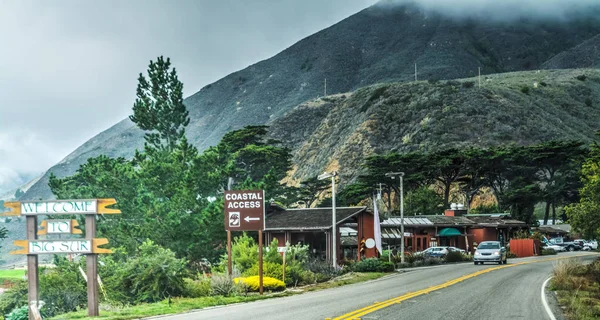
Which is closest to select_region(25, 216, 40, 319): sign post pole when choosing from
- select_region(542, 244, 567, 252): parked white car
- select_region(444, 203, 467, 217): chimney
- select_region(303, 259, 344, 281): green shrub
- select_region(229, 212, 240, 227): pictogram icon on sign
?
select_region(229, 212, 240, 227): pictogram icon on sign

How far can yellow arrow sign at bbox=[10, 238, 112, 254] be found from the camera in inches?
800

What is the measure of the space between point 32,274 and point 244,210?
10.2 meters

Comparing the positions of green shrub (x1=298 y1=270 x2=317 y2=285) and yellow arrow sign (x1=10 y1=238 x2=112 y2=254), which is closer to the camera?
yellow arrow sign (x1=10 y1=238 x2=112 y2=254)

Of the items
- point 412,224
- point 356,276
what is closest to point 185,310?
point 356,276

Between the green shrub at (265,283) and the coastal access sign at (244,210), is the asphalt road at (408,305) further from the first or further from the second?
the coastal access sign at (244,210)

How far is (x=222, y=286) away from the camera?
26.3 m

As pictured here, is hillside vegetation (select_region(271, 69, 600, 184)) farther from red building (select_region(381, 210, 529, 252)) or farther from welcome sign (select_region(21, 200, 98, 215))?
welcome sign (select_region(21, 200, 98, 215))

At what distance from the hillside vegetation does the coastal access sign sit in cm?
8340

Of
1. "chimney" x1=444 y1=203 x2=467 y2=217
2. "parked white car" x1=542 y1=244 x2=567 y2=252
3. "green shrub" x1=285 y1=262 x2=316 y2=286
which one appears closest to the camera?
"green shrub" x1=285 y1=262 x2=316 y2=286

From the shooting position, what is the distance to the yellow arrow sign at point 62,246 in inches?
800

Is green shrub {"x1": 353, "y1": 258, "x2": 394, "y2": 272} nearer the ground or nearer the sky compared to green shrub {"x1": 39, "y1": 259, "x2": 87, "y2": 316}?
nearer the ground

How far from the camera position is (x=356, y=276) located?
124ft

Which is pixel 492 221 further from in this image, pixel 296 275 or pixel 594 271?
pixel 296 275

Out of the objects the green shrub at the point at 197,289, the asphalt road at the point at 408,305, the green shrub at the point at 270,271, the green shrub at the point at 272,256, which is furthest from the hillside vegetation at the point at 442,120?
the green shrub at the point at 197,289
